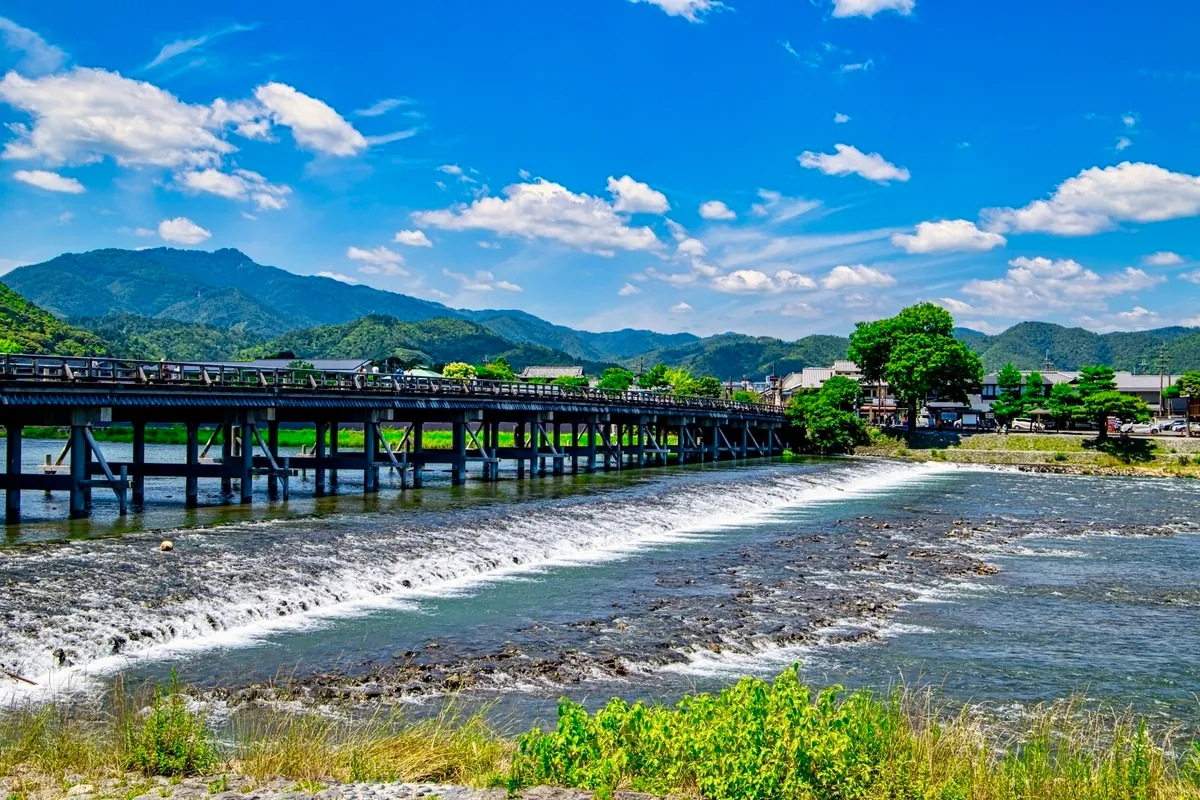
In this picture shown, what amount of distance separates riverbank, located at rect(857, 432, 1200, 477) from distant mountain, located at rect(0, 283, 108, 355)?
9345cm

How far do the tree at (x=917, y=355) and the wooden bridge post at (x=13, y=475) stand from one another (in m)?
77.5

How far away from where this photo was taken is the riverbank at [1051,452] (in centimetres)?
7425

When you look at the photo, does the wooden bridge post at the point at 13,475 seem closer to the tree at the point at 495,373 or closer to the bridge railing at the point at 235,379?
the bridge railing at the point at 235,379

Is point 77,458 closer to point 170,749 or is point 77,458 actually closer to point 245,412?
point 245,412

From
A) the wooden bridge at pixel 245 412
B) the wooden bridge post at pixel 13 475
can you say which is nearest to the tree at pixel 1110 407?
the wooden bridge at pixel 245 412

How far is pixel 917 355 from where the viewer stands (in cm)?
9075

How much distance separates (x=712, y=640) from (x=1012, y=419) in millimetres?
92211

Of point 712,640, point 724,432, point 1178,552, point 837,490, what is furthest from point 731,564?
point 724,432

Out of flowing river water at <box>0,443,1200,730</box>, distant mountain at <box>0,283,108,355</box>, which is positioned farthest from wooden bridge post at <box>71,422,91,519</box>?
distant mountain at <box>0,283,108,355</box>

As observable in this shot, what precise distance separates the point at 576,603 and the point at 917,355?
76313 mm

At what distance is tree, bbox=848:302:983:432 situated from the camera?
298 ft

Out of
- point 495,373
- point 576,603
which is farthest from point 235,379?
point 495,373

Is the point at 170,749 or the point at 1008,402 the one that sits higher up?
the point at 1008,402

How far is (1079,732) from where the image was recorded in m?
13.4
